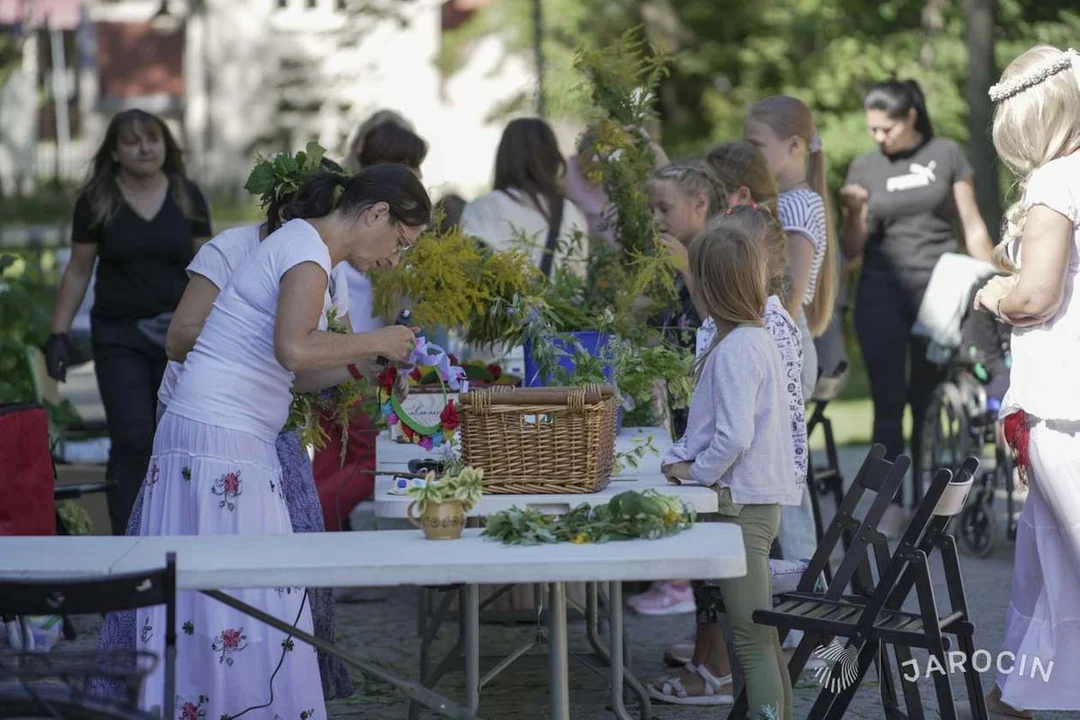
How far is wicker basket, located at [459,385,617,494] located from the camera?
3912mm

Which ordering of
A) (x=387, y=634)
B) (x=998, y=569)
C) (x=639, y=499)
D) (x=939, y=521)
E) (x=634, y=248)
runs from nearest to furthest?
1. (x=639, y=499)
2. (x=939, y=521)
3. (x=634, y=248)
4. (x=387, y=634)
5. (x=998, y=569)

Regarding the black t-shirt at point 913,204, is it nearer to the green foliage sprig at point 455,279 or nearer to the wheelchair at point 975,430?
the wheelchair at point 975,430

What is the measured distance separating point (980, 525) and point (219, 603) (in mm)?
4065

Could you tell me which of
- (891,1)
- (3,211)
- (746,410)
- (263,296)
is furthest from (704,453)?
(3,211)

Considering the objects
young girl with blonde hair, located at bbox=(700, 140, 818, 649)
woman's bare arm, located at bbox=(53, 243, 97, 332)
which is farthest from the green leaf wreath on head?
woman's bare arm, located at bbox=(53, 243, 97, 332)

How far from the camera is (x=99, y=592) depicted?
3.01m

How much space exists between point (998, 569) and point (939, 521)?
3.08m

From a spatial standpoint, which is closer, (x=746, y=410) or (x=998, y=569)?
(x=746, y=410)

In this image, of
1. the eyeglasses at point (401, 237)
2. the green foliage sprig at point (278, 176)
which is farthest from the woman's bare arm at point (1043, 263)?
the green foliage sprig at point (278, 176)

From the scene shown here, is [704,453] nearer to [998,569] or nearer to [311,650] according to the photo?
[311,650]

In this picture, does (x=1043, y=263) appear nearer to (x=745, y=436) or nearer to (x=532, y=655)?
(x=745, y=436)

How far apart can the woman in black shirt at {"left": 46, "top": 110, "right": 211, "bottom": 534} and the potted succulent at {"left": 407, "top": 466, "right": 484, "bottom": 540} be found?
2.83 meters

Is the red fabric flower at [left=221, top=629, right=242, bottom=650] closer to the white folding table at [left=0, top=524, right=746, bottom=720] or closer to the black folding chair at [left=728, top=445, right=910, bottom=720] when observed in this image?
the white folding table at [left=0, top=524, right=746, bottom=720]

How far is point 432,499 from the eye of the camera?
11.5 feet
